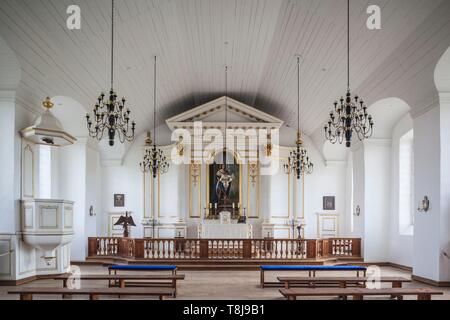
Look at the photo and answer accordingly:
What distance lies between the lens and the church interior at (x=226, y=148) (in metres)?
8.99

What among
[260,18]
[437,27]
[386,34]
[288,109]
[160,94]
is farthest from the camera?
[288,109]

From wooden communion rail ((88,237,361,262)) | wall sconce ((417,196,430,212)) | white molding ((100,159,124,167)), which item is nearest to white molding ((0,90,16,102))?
wooden communion rail ((88,237,361,262))

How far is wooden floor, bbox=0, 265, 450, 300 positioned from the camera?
863cm

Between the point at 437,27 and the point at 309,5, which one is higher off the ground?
the point at 309,5

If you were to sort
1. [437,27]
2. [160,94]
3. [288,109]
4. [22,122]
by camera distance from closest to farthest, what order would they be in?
[437,27] → [22,122] → [160,94] → [288,109]

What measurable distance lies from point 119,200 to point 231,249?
6054 millimetres

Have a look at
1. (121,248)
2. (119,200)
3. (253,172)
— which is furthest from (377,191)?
(119,200)

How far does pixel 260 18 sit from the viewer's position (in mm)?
11234

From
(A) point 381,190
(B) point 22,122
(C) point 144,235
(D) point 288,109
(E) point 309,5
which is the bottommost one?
(C) point 144,235

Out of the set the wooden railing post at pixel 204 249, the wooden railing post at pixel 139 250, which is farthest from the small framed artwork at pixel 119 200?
the wooden railing post at pixel 204 249

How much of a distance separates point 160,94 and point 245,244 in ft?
18.5

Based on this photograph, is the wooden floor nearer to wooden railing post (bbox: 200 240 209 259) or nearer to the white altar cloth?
wooden railing post (bbox: 200 240 209 259)

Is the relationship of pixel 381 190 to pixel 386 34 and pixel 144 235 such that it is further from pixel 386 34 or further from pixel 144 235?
pixel 144 235

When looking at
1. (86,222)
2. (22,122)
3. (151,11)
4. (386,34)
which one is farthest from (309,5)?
(86,222)
